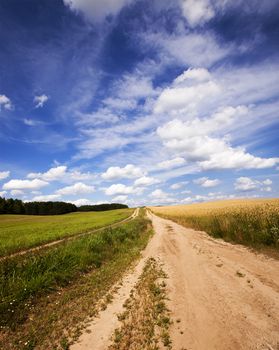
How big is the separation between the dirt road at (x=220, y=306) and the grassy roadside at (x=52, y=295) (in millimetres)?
735

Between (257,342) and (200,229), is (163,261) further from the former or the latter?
(200,229)

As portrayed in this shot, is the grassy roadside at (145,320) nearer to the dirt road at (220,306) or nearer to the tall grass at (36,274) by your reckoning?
the dirt road at (220,306)

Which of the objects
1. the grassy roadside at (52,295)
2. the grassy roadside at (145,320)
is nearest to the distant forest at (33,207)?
the grassy roadside at (52,295)

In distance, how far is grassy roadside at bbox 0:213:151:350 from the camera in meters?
6.11

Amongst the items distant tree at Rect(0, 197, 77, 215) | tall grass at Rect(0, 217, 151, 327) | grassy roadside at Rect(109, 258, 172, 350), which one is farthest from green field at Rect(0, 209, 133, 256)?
distant tree at Rect(0, 197, 77, 215)

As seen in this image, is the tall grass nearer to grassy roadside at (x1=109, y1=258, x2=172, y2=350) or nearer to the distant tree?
grassy roadside at (x1=109, y1=258, x2=172, y2=350)

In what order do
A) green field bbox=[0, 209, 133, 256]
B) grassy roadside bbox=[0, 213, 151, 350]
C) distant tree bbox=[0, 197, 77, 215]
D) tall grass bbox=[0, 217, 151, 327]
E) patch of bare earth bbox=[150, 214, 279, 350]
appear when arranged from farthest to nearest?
distant tree bbox=[0, 197, 77, 215], green field bbox=[0, 209, 133, 256], tall grass bbox=[0, 217, 151, 327], grassy roadside bbox=[0, 213, 151, 350], patch of bare earth bbox=[150, 214, 279, 350]

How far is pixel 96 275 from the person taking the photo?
10.9 meters

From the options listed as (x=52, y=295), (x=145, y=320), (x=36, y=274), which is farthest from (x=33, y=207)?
(x=145, y=320)

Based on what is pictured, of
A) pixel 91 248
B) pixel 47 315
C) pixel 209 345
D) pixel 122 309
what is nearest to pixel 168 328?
pixel 209 345

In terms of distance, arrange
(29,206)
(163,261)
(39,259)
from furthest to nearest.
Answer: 1. (29,206)
2. (163,261)
3. (39,259)

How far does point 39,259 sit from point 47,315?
3710mm

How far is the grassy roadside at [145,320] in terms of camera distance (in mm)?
5328

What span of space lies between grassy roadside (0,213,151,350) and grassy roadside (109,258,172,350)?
109 cm
